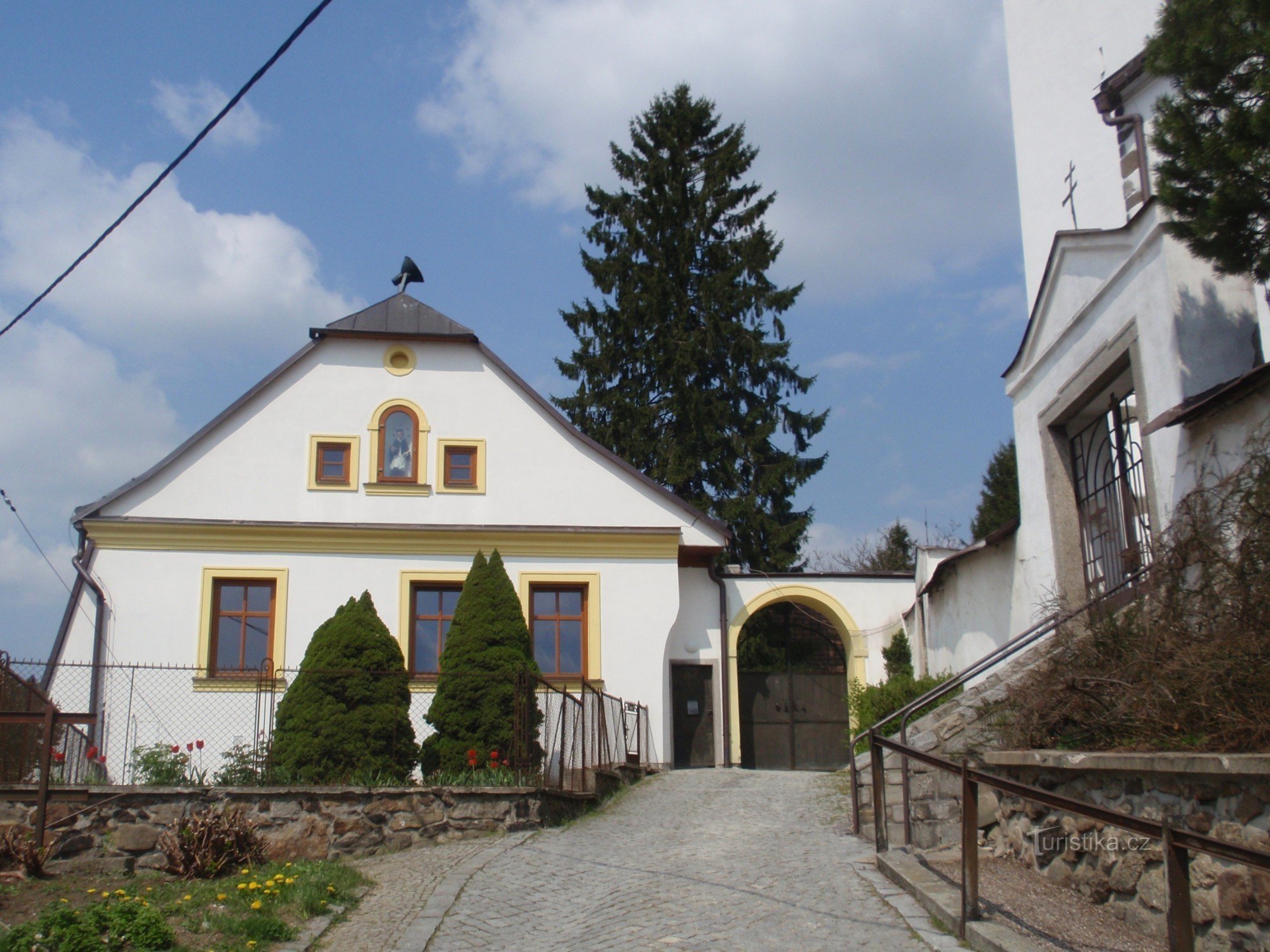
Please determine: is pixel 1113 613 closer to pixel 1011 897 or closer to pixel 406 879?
pixel 1011 897

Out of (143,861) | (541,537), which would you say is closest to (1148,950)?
(143,861)

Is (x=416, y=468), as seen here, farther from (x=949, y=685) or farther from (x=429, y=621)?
(x=949, y=685)

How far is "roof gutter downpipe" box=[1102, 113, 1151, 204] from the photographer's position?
1134 cm

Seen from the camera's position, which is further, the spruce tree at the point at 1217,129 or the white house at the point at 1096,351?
the white house at the point at 1096,351

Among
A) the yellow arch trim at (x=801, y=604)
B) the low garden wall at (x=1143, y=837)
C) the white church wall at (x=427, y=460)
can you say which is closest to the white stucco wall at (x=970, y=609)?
the yellow arch trim at (x=801, y=604)

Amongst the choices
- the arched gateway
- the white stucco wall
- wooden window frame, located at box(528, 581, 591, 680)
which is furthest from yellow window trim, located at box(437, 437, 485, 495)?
the white stucco wall

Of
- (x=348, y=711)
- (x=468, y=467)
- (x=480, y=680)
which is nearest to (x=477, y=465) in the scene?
(x=468, y=467)

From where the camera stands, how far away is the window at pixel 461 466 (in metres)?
17.9

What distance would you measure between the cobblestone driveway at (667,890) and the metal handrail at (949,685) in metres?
0.41

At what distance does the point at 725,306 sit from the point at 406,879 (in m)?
19.8

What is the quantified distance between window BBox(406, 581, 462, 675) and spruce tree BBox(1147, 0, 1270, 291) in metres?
12.3

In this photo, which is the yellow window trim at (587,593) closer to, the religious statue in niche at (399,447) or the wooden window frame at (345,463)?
the religious statue in niche at (399,447)

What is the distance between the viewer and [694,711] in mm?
19109

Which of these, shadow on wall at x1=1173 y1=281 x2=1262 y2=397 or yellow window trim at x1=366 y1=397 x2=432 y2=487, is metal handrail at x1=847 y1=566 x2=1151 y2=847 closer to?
shadow on wall at x1=1173 y1=281 x2=1262 y2=397
